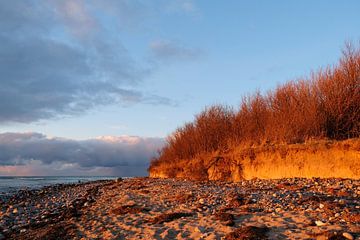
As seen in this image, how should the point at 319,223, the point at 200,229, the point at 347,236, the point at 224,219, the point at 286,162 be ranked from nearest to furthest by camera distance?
1. the point at 347,236
2. the point at 319,223
3. the point at 200,229
4. the point at 224,219
5. the point at 286,162

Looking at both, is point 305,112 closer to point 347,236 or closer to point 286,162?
point 286,162

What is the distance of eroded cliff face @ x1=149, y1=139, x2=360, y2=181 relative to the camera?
1772 centimetres

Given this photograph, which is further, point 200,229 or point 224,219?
point 224,219

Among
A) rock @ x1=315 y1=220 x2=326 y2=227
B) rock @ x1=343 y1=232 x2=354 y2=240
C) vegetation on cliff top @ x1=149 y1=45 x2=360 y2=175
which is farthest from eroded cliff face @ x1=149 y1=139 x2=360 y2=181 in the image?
rock @ x1=343 y1=232 x2=354 y2=240

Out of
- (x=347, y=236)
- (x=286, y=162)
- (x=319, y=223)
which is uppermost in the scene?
(x=286, y=162)

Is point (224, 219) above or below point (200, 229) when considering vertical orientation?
above

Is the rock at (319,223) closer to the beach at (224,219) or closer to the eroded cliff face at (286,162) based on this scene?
the beach at (224,219)

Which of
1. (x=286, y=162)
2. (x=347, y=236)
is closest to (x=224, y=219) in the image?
(x=347, y=236)

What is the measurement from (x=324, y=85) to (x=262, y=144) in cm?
535

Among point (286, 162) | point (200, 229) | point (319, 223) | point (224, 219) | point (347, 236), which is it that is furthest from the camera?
point (286, 162)

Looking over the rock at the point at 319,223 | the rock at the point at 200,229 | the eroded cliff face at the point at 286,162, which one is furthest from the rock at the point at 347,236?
the eroded cliff face at the point at 286,162

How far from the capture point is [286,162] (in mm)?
20734

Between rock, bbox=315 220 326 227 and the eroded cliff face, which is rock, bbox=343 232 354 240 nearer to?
rock, bbox=315 220 326 227

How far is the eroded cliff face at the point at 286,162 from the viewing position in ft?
58.1
